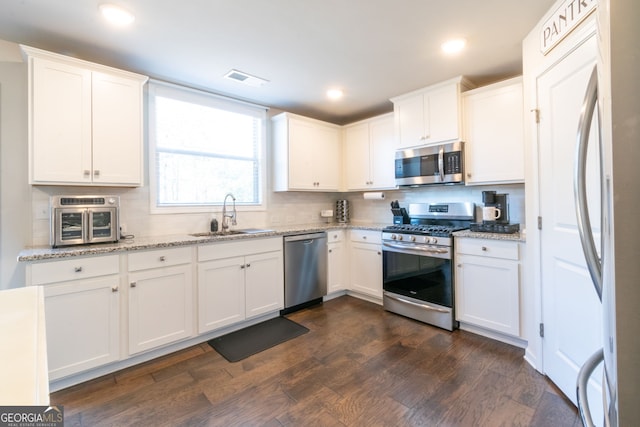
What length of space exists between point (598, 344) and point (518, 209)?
1648 mm

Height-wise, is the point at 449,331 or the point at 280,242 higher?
the point at 280,242

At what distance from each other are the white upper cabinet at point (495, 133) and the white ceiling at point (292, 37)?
27cm

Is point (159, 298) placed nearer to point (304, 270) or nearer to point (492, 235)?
point (304, 270)

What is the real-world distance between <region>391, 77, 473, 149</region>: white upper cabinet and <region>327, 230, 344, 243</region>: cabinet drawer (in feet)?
4.22

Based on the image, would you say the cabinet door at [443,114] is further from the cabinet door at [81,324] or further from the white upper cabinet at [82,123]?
the cabinet door at [81,324]

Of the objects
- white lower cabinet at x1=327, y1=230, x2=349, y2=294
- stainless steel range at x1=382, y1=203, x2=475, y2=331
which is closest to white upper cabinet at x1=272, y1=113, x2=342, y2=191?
white lower cabinet at x1=327, y1=230, x2=349, y2=294

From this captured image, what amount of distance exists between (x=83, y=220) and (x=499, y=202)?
3646 mm

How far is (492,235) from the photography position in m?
2.60

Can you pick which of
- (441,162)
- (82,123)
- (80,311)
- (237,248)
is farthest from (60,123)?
(441,162)

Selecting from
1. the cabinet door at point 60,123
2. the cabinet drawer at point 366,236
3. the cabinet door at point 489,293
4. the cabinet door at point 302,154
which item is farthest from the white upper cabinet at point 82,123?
the cabinet door at point 489,293

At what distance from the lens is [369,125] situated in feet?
12.9

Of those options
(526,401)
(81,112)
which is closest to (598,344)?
(526,401)

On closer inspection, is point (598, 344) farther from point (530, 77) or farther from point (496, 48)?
point (496, 48)

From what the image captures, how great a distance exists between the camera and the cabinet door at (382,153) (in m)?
3.70
